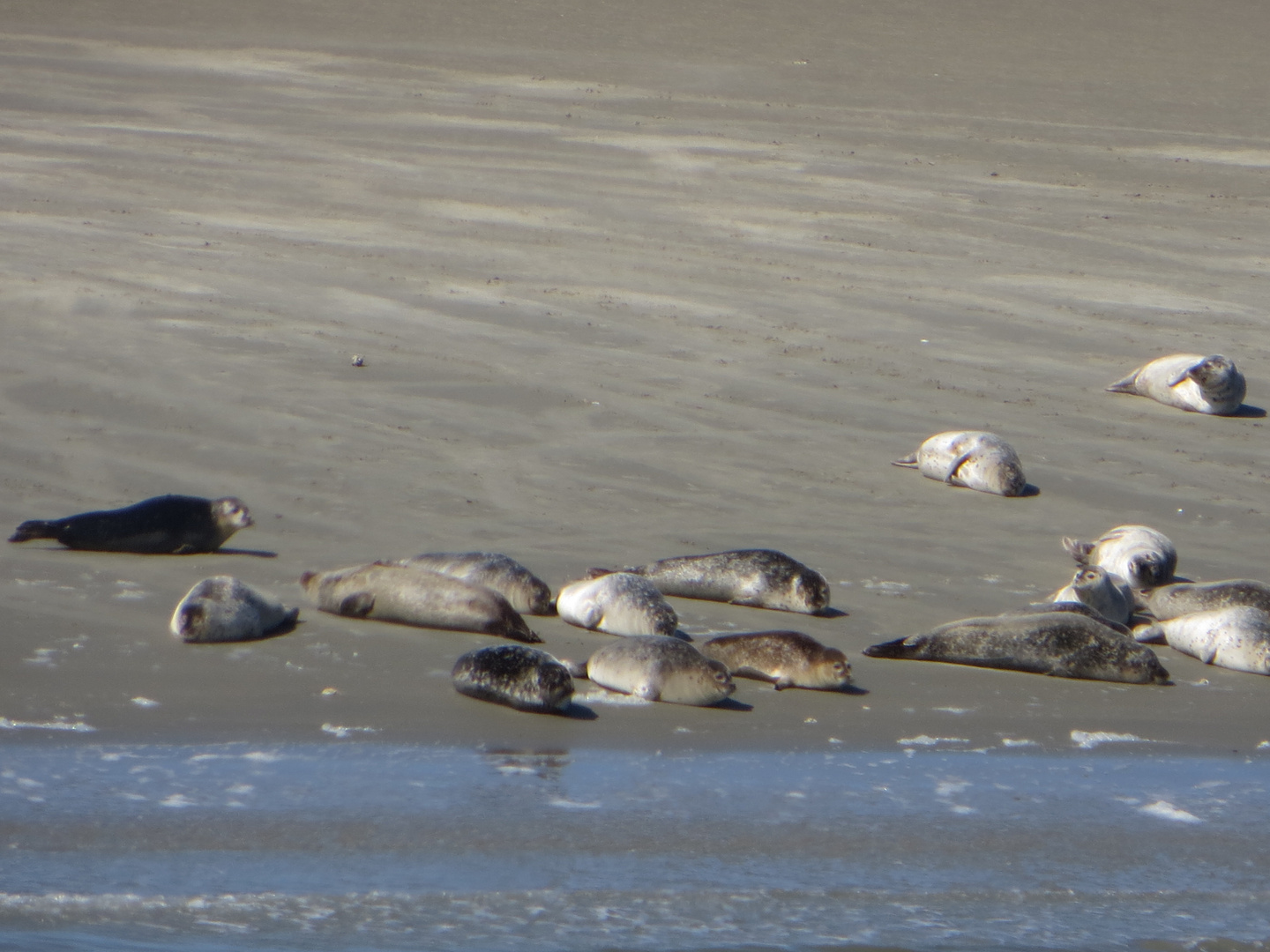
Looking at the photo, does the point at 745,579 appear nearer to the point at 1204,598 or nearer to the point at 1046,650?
the point at 1046,650

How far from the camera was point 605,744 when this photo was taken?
4.04 meters

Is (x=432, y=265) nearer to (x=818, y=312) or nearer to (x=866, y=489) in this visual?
(x=818, y=312)

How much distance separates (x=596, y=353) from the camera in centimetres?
841

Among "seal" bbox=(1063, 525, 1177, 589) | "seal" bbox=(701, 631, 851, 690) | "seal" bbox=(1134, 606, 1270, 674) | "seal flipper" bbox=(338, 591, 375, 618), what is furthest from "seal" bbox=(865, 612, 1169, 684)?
"seal flipper" bbox=(338, 591, 375, 618)

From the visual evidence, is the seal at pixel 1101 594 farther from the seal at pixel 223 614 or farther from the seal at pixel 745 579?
the seal at pixel 223 614

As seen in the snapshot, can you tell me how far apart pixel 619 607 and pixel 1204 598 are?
6.17 feet

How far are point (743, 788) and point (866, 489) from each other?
297cm

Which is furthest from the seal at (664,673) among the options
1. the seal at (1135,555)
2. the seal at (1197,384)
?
the seal at (1197,384)

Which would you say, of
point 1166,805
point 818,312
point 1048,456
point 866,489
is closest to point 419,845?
point 1166,805

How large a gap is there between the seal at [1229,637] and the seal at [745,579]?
3.61ft

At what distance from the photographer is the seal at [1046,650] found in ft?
15.5

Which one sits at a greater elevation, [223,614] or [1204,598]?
[1204,598]

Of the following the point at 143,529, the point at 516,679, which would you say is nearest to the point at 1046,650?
the point at 516,679

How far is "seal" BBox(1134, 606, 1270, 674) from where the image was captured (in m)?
4.80
